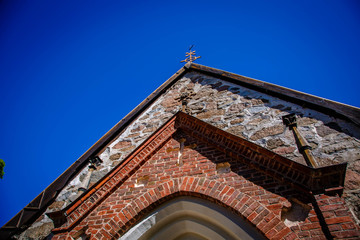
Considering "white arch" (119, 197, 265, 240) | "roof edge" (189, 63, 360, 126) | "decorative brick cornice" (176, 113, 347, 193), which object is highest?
"roof edge" (189, 63, 360, 126)

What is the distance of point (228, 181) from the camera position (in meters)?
3.41

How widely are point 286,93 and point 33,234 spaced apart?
17.7 feet

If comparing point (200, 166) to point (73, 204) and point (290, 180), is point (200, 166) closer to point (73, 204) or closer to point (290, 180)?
point (290, 180)

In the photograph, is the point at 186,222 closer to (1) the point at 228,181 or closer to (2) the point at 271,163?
(1) the point at 228,181

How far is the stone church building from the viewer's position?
282 centimetres

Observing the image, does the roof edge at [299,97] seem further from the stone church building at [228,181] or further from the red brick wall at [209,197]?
the red brick wall at [209,197]

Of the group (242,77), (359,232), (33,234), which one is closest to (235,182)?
(359,232)

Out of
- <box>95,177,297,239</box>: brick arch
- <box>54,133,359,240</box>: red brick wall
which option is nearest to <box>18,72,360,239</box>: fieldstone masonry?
<box>54,133,359,240</box>: red brick wall

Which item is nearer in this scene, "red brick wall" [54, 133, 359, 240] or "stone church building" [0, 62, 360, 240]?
"red brick wall" [54, 133, 359, 240]

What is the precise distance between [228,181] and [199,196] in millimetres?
492

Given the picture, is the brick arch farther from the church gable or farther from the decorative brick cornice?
the decorative brick cornice

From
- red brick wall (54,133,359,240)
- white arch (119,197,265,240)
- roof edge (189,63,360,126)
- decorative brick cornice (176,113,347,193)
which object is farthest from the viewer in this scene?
roof edge (189,63,360,126)

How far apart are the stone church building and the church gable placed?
0.01m

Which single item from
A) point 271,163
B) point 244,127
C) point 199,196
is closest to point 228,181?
point 199,196
